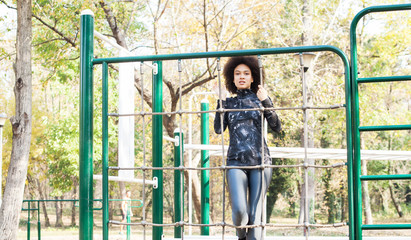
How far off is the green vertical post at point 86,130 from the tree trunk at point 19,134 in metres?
5.83

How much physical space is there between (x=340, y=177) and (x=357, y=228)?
1832cm

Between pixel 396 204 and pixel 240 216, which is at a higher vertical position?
pixel 240 216

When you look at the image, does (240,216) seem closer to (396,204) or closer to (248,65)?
(248,65)

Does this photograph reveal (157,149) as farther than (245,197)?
Yes

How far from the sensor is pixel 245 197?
2.93 metres

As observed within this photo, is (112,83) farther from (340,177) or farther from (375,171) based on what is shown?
(375,171)

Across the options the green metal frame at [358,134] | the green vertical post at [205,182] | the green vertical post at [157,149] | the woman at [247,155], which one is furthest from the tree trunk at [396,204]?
the green metal frame at [358,134]

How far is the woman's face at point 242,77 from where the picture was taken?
3.21 metres

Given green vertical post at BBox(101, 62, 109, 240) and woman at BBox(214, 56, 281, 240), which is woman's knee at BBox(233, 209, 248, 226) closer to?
woman at BBox(214, 56, 281, 240)

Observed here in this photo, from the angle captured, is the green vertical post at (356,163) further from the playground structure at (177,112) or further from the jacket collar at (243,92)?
the jacket collar at (243,92)

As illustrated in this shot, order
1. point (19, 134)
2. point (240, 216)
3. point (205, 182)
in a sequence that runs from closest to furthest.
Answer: point (240, 216) → point (205, 182) → point (19, 134)

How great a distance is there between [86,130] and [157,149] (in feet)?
2.53

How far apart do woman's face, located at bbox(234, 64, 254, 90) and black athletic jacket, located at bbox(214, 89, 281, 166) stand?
0.30 feet

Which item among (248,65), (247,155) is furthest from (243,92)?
(247,155)
